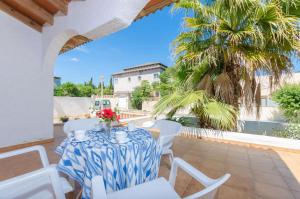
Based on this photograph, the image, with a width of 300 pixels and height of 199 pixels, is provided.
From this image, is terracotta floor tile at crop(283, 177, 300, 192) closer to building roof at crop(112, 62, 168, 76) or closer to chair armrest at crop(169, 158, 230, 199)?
chair armrest at crop(169, 158, 230, 199)

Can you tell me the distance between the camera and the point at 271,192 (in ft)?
6.42

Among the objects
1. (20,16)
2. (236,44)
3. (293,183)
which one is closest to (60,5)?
(20,16)

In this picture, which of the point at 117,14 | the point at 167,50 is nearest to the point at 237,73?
the point at 167,50

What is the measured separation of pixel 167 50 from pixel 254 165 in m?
2.78

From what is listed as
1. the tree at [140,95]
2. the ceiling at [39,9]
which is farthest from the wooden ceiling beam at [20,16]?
the tree at [140,95]

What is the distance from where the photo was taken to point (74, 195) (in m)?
1.85

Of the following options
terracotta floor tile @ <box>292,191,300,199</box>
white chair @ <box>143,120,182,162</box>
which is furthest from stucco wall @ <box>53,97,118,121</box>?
terracotta floor tile @ <box>292,191,300,199</box>

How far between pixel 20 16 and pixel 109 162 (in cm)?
354

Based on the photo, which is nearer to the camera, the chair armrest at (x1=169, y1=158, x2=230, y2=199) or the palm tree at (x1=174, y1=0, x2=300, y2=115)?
the chair armrest at (x1=169, y1=158, x2=230, y2=199)

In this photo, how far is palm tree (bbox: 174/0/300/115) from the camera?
317 cm

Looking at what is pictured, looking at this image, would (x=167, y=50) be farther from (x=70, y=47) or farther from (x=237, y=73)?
(x=70, y=47)

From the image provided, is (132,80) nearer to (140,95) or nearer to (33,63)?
(140,95)

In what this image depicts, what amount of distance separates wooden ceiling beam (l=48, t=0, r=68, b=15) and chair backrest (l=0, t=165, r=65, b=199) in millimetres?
2904

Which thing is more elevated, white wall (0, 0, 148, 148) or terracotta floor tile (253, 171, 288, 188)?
white wall (0, 0, 148, 148)
